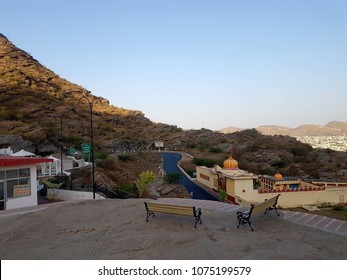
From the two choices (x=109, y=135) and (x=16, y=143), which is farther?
(x=109, y=135)

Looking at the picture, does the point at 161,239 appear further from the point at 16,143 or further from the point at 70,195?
the point at 16,143

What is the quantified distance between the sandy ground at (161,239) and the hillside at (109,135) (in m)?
17.8

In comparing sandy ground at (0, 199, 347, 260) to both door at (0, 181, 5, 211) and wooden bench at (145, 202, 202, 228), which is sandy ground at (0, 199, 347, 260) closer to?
wooden bench at (145, 202, 202, 228)

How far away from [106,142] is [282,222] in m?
57.5

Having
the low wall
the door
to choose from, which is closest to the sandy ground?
the door

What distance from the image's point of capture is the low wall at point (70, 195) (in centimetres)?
1880

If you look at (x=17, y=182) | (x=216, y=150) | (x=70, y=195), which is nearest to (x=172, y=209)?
(x=17, y=182)

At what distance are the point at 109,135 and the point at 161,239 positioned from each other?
6826 cm

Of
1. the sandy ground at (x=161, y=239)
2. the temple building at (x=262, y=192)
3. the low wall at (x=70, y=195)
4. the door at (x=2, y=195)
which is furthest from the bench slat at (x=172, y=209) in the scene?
the temple building at (x=262, y=192)

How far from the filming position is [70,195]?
1928 cm

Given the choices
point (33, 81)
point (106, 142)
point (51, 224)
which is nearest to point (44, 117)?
point (106, 142)

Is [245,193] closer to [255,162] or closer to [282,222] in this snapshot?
[282,222]

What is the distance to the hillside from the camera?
154 feet

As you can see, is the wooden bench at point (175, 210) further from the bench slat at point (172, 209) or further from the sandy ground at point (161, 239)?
the sandy ground at point (161, 239)
